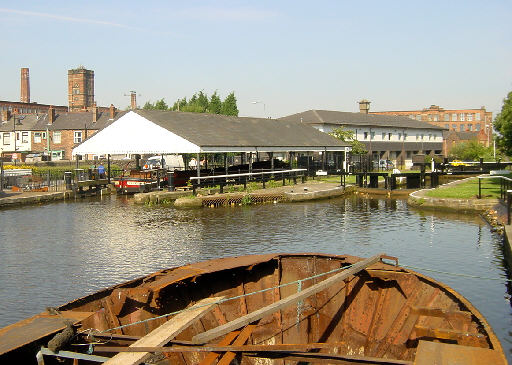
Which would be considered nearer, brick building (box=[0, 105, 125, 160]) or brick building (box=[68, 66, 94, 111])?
brick building (box=[0, 105, 125, 160])

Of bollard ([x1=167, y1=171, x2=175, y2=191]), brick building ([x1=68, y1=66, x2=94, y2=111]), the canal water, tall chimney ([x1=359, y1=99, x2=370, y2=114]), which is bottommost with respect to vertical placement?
the canal water

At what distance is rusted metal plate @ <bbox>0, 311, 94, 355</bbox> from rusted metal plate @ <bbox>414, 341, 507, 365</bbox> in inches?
184

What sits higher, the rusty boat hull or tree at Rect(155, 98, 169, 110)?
tree at Rect(155, 98, 169, 110)

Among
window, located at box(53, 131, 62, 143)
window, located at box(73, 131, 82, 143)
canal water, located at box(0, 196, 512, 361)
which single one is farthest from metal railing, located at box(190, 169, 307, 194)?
window, located at box(53, 131, 62, 143)

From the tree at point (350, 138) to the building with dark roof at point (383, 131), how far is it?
1700 mm

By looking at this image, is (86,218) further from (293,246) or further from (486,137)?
(486,137)

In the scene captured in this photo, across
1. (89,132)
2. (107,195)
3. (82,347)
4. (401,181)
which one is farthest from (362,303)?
(89,132)

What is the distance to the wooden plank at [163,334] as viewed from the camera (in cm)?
616

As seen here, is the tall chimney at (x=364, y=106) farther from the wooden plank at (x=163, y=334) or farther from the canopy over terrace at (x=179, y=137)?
the wooden plank at (x=163, y=334)

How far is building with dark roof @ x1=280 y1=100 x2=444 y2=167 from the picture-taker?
7238cm

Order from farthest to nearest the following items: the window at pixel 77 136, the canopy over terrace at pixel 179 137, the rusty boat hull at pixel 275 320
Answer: the window at pixel 77 136 → the canopy over terrace at pixel 179 137 → the rusty boat hull at pixel 275 320

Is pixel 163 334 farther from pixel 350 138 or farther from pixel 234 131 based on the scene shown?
pixel 350 138

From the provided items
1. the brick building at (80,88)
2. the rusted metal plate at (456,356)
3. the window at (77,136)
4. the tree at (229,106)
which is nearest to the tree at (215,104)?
the tree at (229,106)

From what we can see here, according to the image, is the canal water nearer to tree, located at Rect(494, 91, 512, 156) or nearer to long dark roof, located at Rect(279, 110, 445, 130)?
tree, located at Rect(494, 91, 512, 156)
